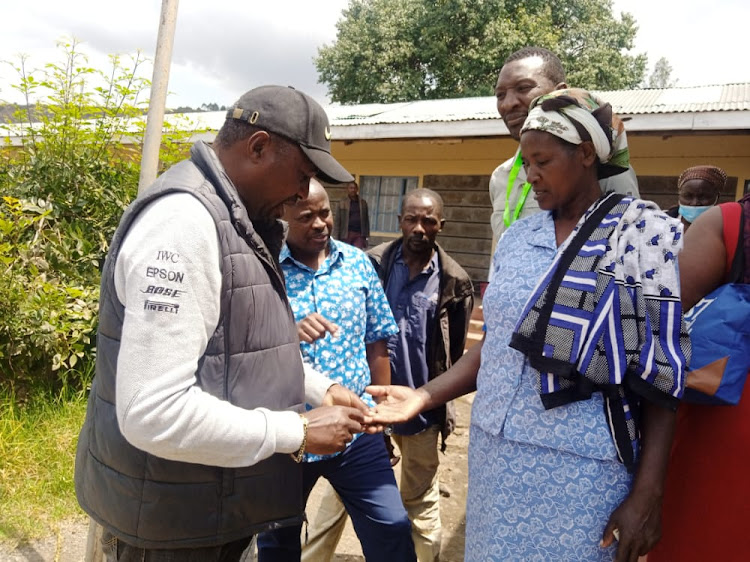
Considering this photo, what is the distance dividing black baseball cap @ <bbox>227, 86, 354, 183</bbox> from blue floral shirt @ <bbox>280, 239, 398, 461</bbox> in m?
0.99

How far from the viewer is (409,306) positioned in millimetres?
3379

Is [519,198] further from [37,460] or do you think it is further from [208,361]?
[37,460]

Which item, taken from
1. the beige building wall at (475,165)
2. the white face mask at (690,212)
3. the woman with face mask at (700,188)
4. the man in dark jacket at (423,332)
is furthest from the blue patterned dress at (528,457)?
the beige building wall at (475,165)

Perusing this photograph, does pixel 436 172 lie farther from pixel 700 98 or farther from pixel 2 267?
pixel 2 267

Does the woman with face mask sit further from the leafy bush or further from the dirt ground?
the leafy bush

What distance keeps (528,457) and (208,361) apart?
884mm

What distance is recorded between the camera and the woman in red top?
1.50 meters

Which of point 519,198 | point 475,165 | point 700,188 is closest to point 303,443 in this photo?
point 519,198

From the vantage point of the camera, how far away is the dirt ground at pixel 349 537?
298cm

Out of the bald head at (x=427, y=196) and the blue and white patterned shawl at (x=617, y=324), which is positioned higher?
the bald head at (x=427, y=196)

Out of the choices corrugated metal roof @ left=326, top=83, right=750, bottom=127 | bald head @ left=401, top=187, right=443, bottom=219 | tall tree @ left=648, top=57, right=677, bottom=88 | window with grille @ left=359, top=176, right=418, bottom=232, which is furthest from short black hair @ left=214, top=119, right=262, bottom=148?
tall tree @ left=648, top=57, right=677, bottom=88

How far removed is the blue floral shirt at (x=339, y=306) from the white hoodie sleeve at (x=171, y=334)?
1.10 metres

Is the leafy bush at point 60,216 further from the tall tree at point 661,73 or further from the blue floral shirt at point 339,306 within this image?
the tall tree at point 661,73

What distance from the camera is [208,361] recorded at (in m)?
1.39
